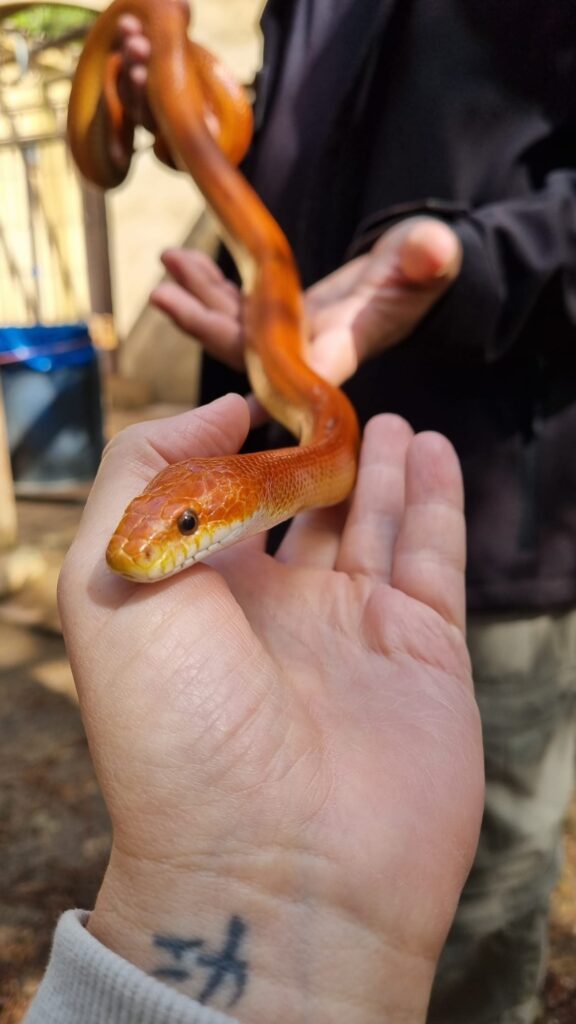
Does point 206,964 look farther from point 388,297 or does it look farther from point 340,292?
point 340,292

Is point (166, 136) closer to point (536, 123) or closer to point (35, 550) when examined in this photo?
point (536, 123)

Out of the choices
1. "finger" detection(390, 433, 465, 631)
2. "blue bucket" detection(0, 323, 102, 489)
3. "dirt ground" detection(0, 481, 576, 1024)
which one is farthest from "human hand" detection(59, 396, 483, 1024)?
"blue bucket" detection(0, 323, 102, 489)

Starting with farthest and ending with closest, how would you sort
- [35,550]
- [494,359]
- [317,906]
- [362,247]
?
[35,550] → [362,247] → [494,359] → [317,906]

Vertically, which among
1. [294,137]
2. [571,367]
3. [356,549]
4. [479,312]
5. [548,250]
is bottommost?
[356,549]

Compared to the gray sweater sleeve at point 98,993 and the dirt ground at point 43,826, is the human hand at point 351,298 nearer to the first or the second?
the gray sweater sleeve at point 98,993

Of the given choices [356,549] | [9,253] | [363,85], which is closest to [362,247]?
[363,85]

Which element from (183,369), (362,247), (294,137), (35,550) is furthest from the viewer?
(183,369)

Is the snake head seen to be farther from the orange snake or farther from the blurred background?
the blurred background
